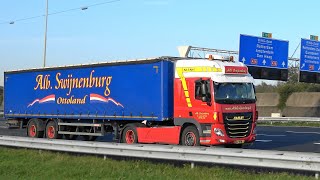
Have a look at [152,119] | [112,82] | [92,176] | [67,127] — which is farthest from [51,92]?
[92,176]

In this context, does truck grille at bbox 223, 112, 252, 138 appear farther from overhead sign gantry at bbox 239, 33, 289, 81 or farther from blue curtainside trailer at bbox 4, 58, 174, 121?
overhead sign gantry at bbox 239, 33, 289, 81

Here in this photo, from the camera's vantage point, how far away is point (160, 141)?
1762cm

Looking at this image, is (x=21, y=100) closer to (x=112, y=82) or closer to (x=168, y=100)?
(x=112, y=82)

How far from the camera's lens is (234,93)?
16625mm

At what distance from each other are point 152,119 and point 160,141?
905 mm

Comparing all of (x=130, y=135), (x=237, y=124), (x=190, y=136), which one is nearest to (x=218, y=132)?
(x=237, y=124)

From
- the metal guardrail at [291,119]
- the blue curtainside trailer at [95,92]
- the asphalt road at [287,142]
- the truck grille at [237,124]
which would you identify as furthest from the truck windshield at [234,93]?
the metal guardrail at [291,119]

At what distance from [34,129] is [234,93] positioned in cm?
1117

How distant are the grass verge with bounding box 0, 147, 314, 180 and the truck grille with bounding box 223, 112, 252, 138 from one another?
12.8 feet

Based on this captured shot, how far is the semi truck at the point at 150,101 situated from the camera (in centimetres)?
1636

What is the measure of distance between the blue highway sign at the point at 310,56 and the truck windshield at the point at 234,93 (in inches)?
970

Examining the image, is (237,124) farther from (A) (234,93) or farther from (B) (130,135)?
(B) (130,135)

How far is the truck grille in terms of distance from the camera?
53.3ft

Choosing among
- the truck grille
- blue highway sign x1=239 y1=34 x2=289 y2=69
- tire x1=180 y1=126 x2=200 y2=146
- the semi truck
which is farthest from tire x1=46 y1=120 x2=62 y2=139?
blue highway sign x1=239 y1=34 x2=289 y2=69
